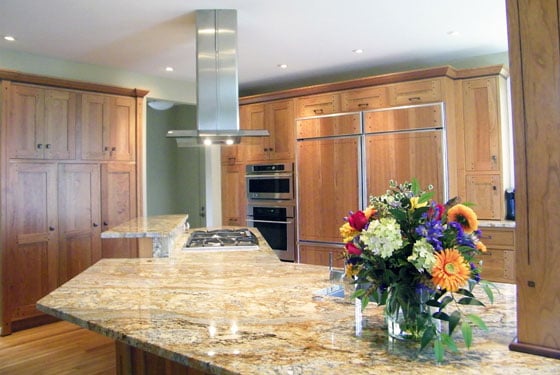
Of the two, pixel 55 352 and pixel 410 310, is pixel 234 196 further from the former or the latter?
pixel 410 310

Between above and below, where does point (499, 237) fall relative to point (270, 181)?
below

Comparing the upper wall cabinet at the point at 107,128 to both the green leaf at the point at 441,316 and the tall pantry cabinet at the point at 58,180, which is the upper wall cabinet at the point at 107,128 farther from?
the green leaf at the point at 441,316

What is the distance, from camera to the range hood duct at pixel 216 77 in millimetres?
2943

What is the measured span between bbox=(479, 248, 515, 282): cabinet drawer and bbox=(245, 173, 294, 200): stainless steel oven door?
2.13 m

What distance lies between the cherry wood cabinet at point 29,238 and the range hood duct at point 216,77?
1.66 meters

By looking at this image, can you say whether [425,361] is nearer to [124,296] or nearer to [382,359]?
[382,359]

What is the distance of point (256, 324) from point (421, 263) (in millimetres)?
578

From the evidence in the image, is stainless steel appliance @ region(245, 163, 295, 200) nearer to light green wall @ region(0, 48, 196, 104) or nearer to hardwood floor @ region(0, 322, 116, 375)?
light green wall @ region(0, 48, 196, 104)

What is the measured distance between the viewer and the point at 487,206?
3.79 metres

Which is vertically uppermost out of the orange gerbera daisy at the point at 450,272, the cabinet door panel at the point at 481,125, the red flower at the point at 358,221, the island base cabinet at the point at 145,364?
the cabinet door panel at the point at 481,125

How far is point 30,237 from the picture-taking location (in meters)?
3.68

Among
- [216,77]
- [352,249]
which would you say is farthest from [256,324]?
[216,77]

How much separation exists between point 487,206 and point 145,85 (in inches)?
155

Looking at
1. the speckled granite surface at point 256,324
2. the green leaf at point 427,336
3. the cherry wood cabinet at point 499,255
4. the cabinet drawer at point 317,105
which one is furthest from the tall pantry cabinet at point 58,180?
the green leaf at point 427,336
